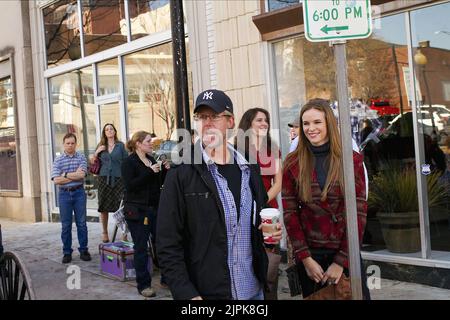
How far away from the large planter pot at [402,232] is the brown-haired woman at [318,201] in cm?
307

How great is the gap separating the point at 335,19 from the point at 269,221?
117 cm

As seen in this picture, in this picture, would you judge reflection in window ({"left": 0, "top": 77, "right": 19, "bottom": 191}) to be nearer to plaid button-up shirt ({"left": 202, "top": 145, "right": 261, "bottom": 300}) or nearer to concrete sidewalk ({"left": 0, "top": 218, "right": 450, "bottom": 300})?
concrete sidewalk ({"left": 0, "top": 218, "right": 450, "bottom": 300})

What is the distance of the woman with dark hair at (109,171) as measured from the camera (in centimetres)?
936

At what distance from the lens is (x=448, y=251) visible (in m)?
6.35

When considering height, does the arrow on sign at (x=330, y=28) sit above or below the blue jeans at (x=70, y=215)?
above

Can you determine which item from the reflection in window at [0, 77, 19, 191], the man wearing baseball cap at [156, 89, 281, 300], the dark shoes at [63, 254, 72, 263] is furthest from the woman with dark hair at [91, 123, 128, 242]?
the man wearing baseball cap at [156, 89, 281, 300]

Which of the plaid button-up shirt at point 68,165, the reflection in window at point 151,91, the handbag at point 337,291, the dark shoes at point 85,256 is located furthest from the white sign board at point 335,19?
the reflection in window at point 151,91

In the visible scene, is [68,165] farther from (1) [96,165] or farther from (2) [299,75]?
(2) [299,75]

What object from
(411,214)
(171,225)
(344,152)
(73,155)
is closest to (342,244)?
(344,152)

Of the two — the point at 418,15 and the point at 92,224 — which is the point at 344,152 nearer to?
the point at 418,15

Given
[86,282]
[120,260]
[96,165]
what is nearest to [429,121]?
[120,260]

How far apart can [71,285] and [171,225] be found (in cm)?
468

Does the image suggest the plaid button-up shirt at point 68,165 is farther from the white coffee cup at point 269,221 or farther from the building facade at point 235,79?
the white coffee cup at point 269,221

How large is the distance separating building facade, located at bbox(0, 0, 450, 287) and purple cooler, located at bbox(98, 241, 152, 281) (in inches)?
95.5
